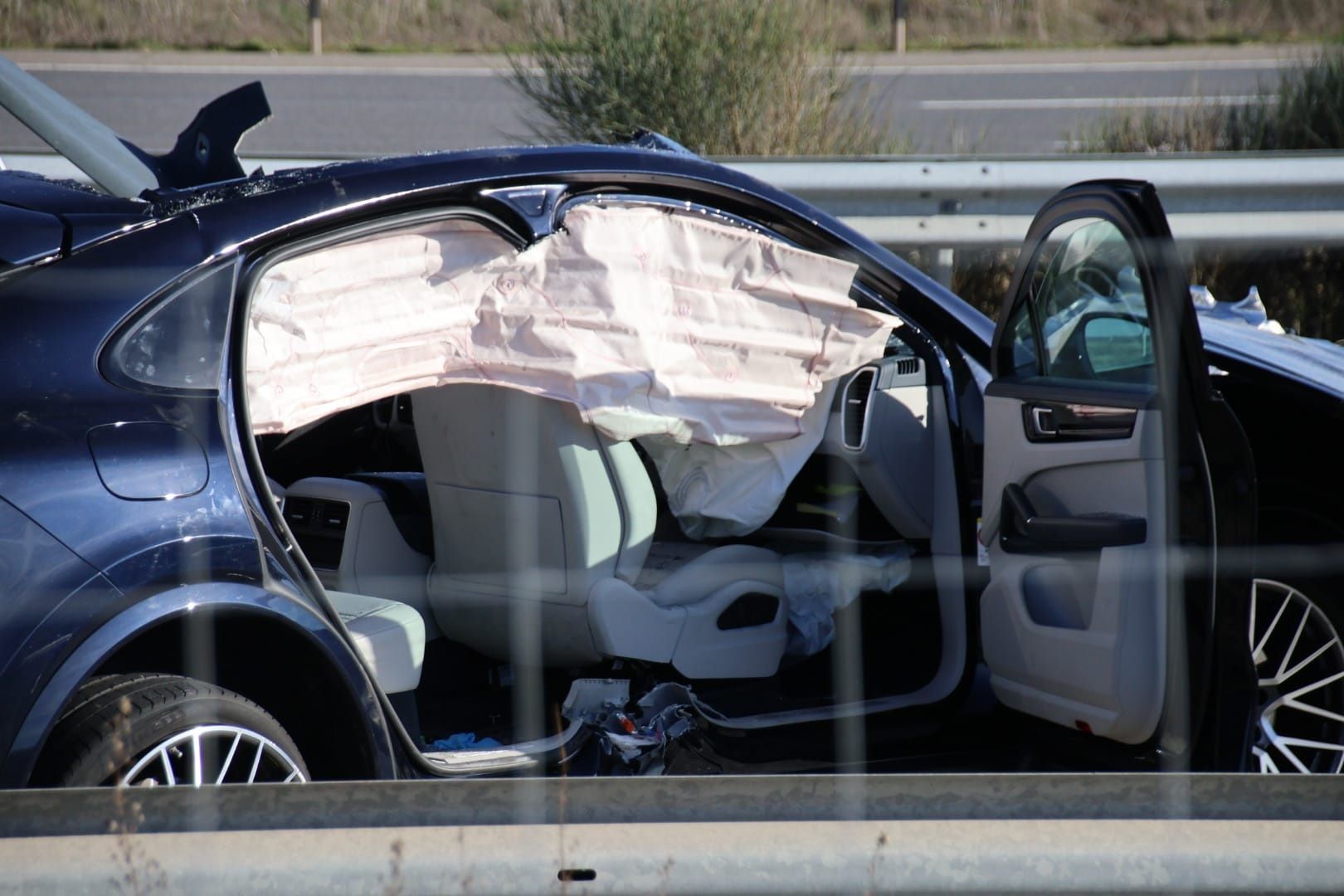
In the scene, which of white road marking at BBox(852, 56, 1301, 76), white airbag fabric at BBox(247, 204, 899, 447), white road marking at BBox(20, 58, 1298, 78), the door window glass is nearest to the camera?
white airbag fabric at BBox(247, 204, 899, 447)

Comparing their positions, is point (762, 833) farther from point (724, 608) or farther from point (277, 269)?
point (724, 608)

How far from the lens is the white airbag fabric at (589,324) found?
8.08ft

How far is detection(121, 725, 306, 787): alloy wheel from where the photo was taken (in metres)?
2.06

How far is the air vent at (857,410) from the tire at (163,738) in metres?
1.58

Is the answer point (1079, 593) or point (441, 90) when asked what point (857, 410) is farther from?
point (441, 90)

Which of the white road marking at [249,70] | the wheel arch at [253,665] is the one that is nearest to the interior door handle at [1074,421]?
the wheel arch at [253,665]

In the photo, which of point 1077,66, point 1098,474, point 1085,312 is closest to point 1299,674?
point 1098,474

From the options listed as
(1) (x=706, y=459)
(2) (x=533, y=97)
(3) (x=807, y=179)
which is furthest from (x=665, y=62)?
(1) (x=706, y=459)

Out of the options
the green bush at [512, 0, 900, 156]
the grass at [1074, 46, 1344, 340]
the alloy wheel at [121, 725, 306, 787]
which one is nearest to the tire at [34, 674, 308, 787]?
the alloy wheel at [121, 725, 306, 787]

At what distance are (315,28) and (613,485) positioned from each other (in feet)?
52.9

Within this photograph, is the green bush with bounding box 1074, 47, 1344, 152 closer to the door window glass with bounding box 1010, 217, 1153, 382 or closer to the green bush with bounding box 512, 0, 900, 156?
the green bush with bounding box 512, 0, 900, 156

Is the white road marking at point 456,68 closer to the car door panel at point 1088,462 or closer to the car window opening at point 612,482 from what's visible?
the car window opening at point 612,482

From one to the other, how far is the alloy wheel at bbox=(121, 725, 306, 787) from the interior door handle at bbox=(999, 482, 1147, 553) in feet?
5.01

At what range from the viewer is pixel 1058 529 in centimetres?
277
